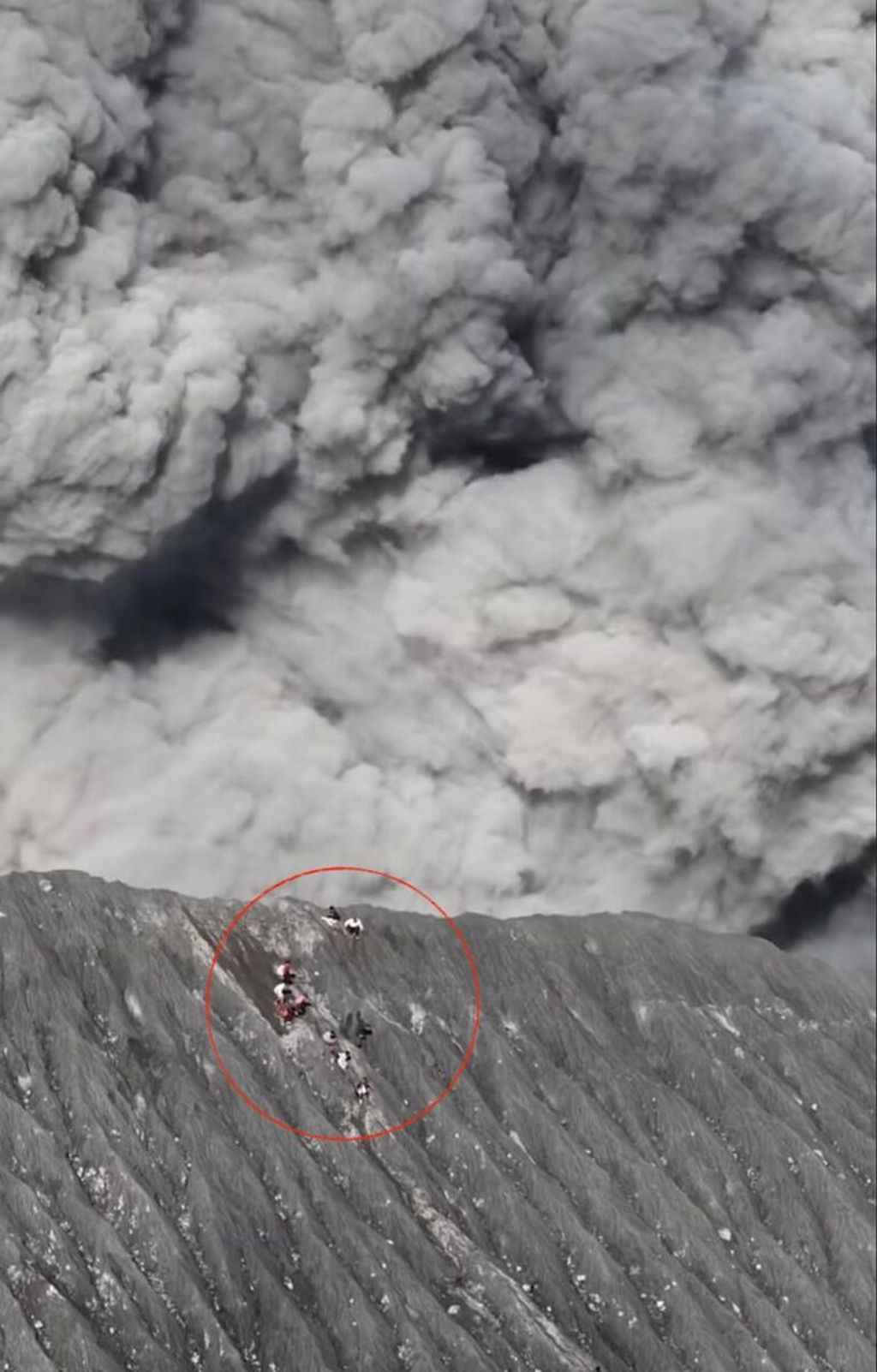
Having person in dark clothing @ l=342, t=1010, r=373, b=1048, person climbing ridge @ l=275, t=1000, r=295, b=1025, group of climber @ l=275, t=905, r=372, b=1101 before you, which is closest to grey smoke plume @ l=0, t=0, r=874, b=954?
group of climber @ l=275, t=905, r=372, b=1101

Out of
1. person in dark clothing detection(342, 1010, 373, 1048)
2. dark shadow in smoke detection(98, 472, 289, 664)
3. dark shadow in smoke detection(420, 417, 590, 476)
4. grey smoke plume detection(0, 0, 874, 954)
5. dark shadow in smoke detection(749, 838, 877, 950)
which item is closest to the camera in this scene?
person in dark clothing detection(342, 1010, 373, 1048)

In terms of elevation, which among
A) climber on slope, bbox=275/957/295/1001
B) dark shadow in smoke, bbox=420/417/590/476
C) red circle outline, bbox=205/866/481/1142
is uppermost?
dark shadow in smoke, bbox=420/417/590/476

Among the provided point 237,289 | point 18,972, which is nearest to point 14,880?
point 18,972

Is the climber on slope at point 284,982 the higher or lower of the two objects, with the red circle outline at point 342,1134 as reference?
higher

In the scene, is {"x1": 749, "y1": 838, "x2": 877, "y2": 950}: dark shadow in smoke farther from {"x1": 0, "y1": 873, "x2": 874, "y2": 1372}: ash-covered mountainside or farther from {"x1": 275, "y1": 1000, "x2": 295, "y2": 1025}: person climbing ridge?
{"x1": 275, "y1": 1000, "x2": 295, "y2": 1025}: person climbing ridge

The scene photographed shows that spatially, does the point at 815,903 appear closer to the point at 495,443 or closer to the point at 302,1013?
the point at 495,443

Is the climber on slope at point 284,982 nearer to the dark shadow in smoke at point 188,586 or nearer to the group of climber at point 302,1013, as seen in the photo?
the group of climber at point 302,1013

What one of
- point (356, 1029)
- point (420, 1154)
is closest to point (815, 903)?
point (356, 1029)

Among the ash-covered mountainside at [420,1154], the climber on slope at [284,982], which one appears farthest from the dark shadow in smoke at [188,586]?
the climber on slope at [284,982]
